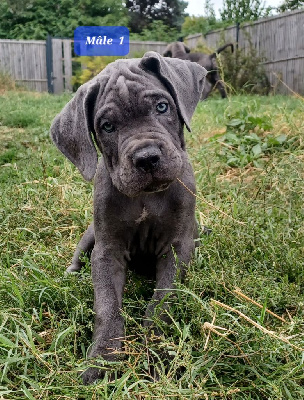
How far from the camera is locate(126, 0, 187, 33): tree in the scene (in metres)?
32.9

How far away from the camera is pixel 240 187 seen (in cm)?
464

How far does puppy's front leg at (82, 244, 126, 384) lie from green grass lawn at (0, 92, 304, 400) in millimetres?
88

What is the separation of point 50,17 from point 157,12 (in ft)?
35.7

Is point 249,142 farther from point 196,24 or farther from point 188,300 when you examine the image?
point 196,24

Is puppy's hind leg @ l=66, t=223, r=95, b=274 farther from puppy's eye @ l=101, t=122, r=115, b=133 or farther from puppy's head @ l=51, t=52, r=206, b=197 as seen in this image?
puppy's eye @ l=101, t=122, r=115, b=133

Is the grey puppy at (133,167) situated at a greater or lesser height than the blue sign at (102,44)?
lesser

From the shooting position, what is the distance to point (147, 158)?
237 centimetres

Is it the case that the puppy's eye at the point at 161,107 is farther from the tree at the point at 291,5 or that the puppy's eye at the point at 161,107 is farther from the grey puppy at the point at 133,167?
the tree at the point at 291,5

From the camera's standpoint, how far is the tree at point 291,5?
818 inches

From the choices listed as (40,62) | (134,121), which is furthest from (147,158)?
(40,62)

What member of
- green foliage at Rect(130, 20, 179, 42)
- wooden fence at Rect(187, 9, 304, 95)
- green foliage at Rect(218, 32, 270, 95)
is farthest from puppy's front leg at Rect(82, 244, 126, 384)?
green foliage at Rect(130, 20, 179, 42)

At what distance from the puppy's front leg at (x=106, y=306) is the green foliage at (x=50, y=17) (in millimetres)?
23835

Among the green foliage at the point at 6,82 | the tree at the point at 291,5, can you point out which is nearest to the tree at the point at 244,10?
the tree at the point at 291,5

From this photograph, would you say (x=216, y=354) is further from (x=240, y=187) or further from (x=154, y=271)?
(x=240, y=187)
